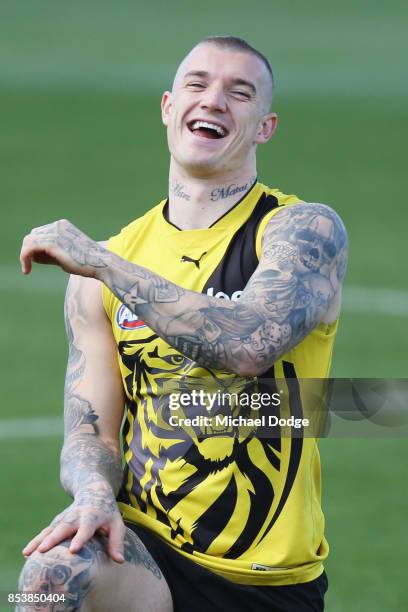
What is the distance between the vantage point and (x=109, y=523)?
15.9 feet

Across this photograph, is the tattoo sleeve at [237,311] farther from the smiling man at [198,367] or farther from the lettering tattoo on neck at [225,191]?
the lettering tattoo on neck at [225,191]

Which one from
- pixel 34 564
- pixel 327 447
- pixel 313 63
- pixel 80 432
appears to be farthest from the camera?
pixel 313 63

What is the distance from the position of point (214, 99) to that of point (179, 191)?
14.5 inches

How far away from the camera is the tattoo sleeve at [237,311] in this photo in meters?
4.73

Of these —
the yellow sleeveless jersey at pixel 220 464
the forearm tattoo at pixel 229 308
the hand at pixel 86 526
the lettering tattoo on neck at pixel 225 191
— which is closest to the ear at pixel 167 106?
the lettering tattoo on neck at pixel 225 191

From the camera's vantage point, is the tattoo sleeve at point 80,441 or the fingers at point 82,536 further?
the tattoo sleeve at point 80,441

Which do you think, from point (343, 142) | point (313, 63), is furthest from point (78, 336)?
point (313, 63)

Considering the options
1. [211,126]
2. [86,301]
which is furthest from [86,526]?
[211,126]

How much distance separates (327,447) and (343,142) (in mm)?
11082

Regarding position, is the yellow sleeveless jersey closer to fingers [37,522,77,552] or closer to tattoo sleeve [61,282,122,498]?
tattoo sleeve [61,282,122,498]

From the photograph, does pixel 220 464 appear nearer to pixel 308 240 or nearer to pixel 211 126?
pixel 308 240

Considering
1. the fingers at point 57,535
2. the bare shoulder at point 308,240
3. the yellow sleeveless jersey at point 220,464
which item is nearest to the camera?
the fingers at point 57,535

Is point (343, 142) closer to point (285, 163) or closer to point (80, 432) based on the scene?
point (285, 163)

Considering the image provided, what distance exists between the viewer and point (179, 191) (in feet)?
18.0
